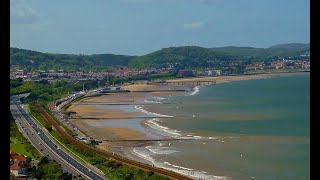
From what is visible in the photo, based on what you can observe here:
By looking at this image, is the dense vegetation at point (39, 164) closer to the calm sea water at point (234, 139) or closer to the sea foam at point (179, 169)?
the sea foam at point (179, 169)

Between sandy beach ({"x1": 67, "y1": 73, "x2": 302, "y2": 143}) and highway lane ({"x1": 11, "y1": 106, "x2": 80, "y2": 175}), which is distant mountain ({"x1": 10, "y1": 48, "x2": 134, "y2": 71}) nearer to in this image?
sandy beach ({"x1": 67, "y1": 73, "x2": 302, "y2": 143})

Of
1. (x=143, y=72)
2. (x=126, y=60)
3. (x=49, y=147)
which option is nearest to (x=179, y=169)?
(x=49, y=147)

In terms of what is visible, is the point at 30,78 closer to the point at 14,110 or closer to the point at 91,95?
the point at 91,95

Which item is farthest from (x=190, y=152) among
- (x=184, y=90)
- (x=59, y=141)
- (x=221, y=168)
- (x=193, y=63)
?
(x=193, y=63)

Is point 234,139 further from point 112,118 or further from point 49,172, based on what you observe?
point 112,118

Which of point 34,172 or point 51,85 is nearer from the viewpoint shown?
point 34,172

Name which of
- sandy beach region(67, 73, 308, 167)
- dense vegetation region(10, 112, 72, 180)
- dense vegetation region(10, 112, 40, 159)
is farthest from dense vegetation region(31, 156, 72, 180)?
sandy beach region(67, 73, 308, 167)

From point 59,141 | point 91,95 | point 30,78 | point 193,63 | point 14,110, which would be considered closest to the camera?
point 59,141
